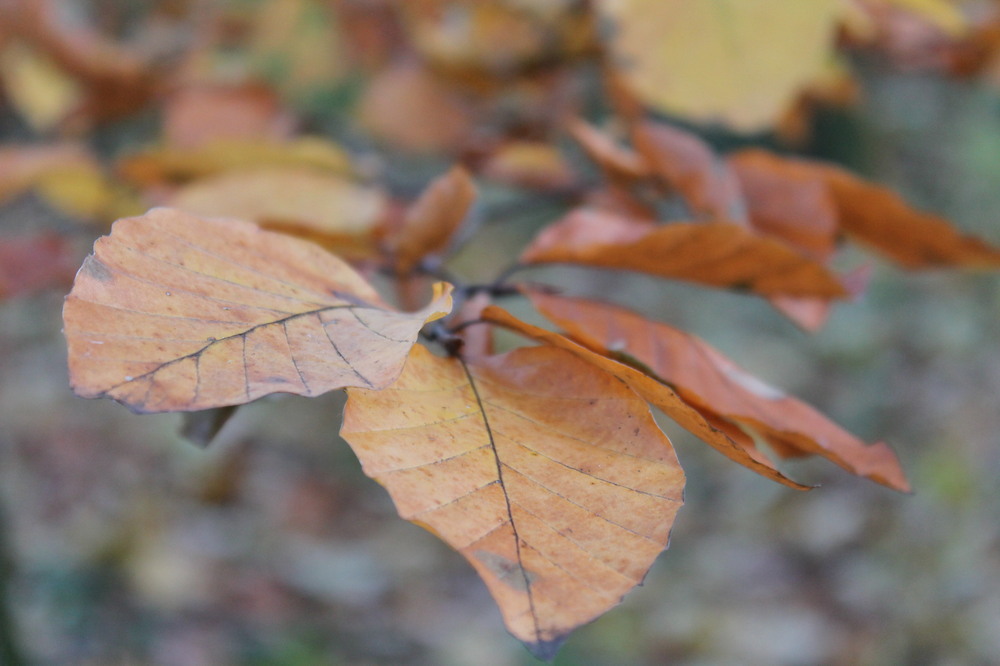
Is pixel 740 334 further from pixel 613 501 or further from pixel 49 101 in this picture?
pixel 613 501

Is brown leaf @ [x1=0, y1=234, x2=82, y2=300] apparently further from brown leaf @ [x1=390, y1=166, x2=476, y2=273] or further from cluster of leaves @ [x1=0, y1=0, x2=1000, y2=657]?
brown leaf @ [x1=390, y1=166, x2=476, y2=273]

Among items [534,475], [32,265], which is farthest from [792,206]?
[32,265]

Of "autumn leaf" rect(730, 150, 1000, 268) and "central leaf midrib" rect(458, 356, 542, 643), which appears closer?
"central leaf midrib" rect(458, 356, 542, 643)

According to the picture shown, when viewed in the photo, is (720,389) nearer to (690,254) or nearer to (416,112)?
(690,254)

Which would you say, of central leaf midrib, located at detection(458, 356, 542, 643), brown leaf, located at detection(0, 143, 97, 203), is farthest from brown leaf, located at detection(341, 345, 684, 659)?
brown leaf, located at detection(0, 143, 97, 203)

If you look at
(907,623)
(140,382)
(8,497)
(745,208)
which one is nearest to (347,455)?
(8,497)

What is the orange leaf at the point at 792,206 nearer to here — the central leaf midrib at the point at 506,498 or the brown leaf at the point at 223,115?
the central leaf midrib at the point at 506,498
